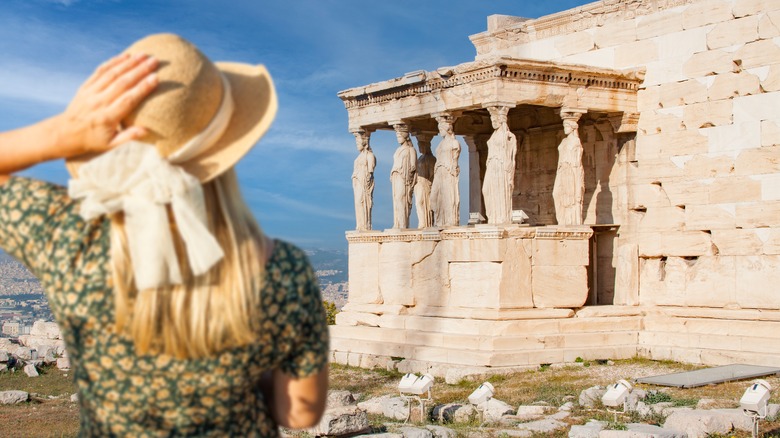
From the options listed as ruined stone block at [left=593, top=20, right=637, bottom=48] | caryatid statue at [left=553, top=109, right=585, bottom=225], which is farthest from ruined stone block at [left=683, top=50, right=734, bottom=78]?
caryatid statue at [left=553, top=109, right=585, bottom=225]

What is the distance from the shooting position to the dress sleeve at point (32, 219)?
2084mm

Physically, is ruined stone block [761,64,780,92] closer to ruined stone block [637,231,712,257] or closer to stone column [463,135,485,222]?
ruined stone block [637,231,712,257]

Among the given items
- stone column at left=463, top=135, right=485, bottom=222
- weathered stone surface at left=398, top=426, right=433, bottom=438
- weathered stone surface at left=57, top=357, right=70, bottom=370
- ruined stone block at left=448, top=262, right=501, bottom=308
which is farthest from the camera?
stone column at left=463, top=135, right=485, bottom=222

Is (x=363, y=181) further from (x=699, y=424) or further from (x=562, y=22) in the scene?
(x=699, y=424)

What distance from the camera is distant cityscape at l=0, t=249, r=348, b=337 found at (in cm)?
2925

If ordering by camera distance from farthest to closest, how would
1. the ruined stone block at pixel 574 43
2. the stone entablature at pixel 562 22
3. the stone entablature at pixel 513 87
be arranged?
the ruined stone block at pixel 574 43
the stone entablature at pixel 562 22
the stone entablature at pixel 513 87

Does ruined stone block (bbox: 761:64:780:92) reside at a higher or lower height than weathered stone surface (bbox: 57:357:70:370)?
higher

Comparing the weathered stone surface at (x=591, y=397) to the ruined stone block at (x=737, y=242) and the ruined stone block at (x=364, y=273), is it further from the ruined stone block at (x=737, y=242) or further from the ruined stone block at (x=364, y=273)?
the ruined stone block at (x=364, y=273)

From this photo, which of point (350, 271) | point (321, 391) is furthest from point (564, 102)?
point (321, 391)

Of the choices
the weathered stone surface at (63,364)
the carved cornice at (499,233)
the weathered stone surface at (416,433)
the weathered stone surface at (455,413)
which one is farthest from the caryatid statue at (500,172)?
the weathered stone surface at (63,364)

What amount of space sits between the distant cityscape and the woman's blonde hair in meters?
20.6

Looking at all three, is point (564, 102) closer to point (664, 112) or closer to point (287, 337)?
point (664, 112)

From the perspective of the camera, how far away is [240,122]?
2146 millimetres

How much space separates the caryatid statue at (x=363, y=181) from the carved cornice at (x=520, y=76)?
44.6 inches
